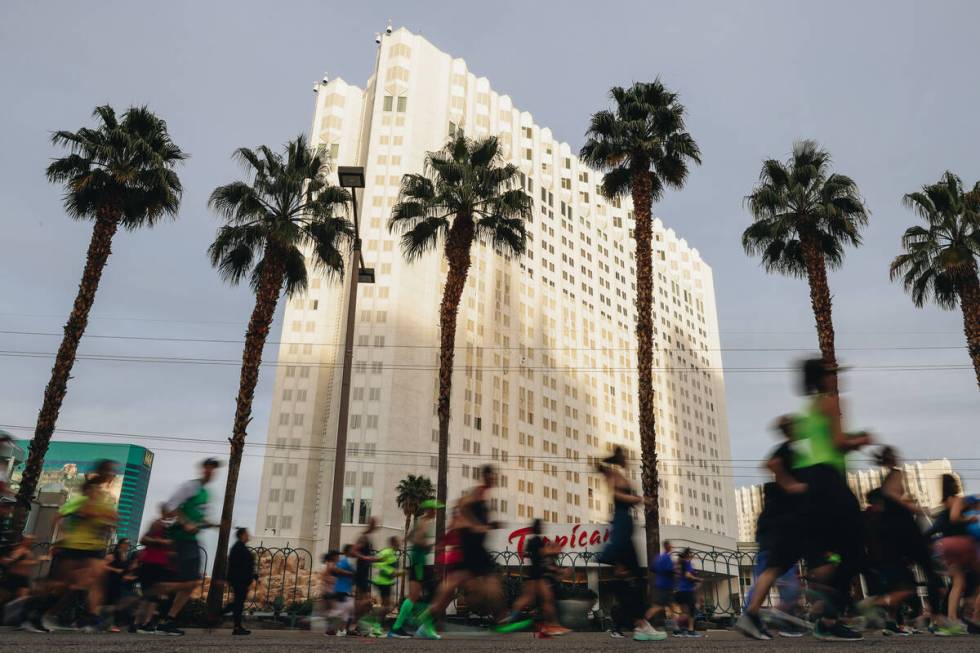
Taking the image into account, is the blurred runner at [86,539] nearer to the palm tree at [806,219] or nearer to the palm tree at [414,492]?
the palm tree at [806,219]

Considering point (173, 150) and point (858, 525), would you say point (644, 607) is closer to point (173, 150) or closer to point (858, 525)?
point (858, 525)

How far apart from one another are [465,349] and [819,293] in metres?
53.3

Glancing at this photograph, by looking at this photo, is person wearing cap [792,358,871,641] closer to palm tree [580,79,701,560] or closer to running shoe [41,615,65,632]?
running shoe [41,615,65,632]

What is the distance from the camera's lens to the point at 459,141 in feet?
85.7

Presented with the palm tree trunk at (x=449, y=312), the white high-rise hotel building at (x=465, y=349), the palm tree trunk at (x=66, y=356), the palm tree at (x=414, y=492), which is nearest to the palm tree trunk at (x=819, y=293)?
the palm tree trunk at (x=449, y=312)

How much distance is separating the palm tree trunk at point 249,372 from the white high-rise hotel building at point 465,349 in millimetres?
41147

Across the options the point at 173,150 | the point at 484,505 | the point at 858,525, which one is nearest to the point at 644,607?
the point at 484,505

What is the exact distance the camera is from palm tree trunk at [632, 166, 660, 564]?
17125mm

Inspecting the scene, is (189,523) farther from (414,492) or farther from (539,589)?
(414,492)

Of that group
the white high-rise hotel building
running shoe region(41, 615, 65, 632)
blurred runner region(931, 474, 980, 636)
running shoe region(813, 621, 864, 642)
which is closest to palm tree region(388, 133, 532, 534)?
running shoe region(41, 615, 65, 632)

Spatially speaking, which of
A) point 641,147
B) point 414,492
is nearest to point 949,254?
point 641,147

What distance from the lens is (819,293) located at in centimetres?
2288

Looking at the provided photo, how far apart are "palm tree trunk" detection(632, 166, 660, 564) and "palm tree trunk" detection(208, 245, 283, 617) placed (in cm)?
1130

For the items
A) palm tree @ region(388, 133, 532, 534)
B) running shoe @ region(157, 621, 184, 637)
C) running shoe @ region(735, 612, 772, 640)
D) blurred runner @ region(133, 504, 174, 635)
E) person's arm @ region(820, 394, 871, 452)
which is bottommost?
running shoe @ region(157, 621, 184, 637)
